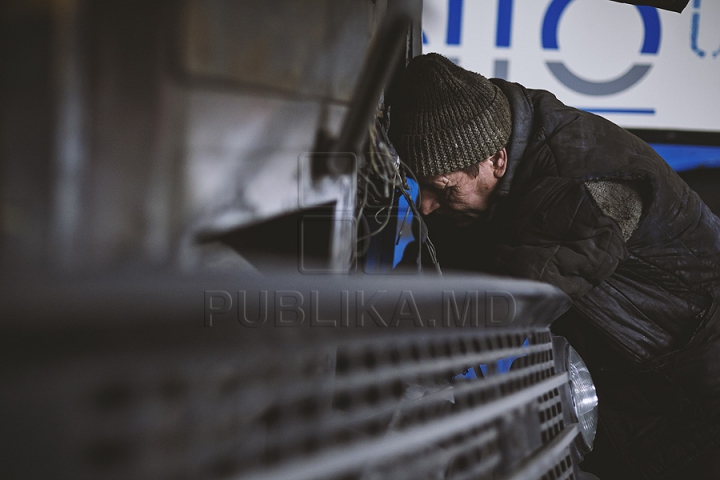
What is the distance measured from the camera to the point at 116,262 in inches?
18.2

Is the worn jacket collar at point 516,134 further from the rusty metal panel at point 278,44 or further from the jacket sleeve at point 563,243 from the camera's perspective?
the rusty metal panel at point 278,44

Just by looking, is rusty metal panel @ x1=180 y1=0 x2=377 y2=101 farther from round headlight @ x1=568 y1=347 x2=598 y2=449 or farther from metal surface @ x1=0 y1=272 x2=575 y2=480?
round headlight @ x1=568 y1=347 x2=598 y2=449

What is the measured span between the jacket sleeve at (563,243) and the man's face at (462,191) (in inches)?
7.6

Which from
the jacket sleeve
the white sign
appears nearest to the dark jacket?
the jacket sleeve

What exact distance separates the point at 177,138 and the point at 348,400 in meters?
0.33

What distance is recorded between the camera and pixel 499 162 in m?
1.58

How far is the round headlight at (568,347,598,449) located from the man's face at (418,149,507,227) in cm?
76

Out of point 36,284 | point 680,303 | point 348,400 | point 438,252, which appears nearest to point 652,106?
point 680,303

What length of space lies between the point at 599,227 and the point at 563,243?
0.10 meters

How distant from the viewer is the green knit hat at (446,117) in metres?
1.48

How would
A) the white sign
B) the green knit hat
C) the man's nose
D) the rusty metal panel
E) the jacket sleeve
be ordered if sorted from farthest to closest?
the white sign → the man's nose → the green knit hat → the jacket sleeve → the rusty metal panel

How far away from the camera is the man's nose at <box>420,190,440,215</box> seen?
5.58 ft

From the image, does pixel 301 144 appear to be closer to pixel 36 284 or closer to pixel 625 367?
pixel 36 284

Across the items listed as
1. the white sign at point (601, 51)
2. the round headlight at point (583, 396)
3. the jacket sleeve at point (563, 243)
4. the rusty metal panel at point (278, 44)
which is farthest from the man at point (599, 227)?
the white sign at point (601, 51)
